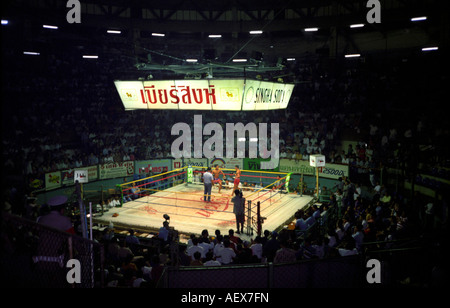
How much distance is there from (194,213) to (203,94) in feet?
15.8

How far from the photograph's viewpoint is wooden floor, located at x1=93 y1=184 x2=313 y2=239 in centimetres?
1196

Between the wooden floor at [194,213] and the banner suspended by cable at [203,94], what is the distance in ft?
10.4

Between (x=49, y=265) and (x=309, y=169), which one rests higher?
(x=309, y=169)

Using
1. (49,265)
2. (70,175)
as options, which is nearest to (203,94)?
(49,265)

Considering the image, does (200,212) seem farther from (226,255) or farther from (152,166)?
(152,166)

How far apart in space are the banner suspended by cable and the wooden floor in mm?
3163

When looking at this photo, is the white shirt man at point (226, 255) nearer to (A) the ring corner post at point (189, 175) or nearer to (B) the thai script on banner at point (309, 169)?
(A) the ring corner post at point (189, 175)

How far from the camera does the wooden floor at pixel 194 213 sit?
39.2ft

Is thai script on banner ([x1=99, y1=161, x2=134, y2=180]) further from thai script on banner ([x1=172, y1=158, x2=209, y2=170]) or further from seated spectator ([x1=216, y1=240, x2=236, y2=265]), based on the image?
seated spectator ([x1=216, y1=240, x2=236, y2=265])

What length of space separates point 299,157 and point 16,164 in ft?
49.0

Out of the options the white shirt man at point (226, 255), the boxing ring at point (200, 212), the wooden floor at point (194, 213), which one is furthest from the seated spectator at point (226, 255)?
the wooden floor at point (194, 213)

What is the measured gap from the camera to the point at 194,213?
1315 cm

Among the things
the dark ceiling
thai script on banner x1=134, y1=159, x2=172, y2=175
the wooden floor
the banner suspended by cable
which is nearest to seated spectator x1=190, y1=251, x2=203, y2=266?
the wooden floor

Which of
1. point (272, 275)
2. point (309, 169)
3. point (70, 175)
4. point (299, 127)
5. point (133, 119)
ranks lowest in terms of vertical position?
point (272, 275)
